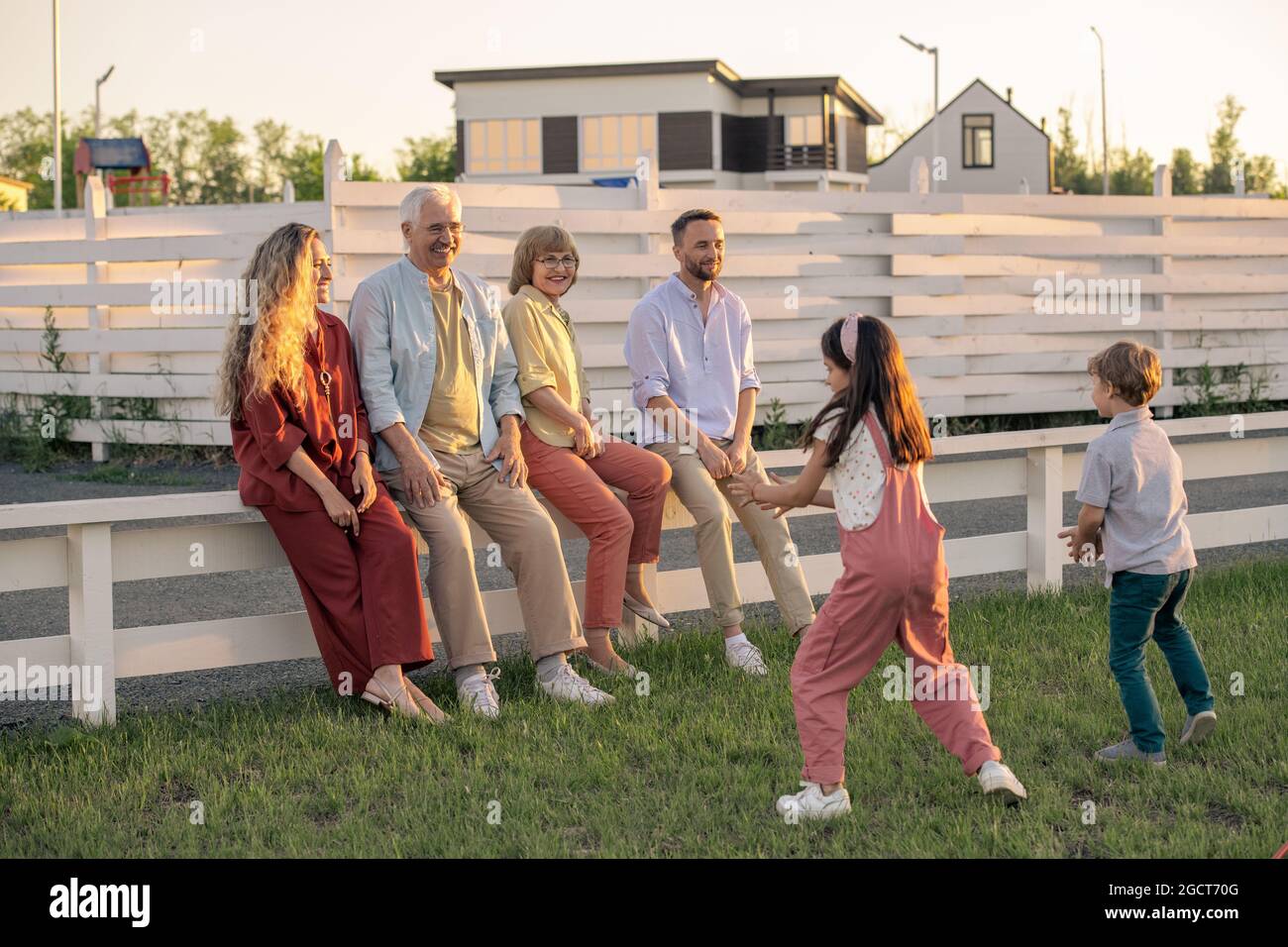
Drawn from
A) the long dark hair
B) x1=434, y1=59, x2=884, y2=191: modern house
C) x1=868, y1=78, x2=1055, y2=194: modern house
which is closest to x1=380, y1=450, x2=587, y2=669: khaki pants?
the long dark hair

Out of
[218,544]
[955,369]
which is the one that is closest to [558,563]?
[218,544]

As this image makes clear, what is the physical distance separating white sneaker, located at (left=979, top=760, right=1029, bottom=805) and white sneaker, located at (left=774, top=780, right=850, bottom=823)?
1.35 feet

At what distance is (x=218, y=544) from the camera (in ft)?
18.1

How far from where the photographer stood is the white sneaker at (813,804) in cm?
427

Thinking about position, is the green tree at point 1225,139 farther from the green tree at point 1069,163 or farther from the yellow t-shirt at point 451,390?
the yellow t-shirt at point 451,390

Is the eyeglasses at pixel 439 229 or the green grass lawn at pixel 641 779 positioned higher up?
the eyeglasses at pixel 439 229

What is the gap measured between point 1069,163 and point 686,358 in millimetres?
73217

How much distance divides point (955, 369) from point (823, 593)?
22.4 ft

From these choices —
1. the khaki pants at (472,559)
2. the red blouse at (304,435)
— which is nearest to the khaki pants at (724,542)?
the khaki pants at (472,559)

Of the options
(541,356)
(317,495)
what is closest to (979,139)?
(541,356)

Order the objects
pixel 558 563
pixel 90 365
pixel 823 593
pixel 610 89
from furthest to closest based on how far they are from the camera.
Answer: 1. pixel 610 89
2. pixel 90 365
3. pixel 823 593
4. pixel 558 563

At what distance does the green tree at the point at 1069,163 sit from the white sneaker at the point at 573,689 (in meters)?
68.9

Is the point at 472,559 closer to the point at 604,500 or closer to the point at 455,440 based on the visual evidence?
the point at 455,440
